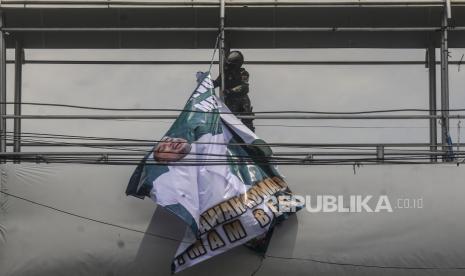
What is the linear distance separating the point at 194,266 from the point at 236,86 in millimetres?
2937

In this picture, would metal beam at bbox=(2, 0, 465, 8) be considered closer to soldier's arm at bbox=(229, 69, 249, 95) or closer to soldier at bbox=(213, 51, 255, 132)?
soldier at bbox=(213, 51, 255, 132)

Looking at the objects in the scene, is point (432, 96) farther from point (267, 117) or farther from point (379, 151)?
point (267, 117)

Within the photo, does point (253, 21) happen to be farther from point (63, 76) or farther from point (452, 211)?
point (452, 211)

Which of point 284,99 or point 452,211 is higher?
point 284,99

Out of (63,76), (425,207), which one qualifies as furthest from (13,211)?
(425,207)

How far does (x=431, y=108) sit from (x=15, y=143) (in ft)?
22.6

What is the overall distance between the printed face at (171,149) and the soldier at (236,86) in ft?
4.02

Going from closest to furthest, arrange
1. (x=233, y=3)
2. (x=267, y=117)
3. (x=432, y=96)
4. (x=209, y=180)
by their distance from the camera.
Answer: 1. (x=209, y=180)
2. (x=267, y=117)
3. (x=233, y=3)
4. (x=432, y=96)

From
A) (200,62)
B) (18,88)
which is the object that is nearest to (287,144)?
(200,62)

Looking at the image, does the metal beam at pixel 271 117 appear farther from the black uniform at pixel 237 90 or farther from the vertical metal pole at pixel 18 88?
the vertical metal pole at pixel 18 88

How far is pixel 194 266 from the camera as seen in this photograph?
12.0 meters

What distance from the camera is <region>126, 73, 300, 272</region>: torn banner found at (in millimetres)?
11695

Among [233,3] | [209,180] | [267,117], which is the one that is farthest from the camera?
[233,3]

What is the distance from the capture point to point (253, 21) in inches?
526
